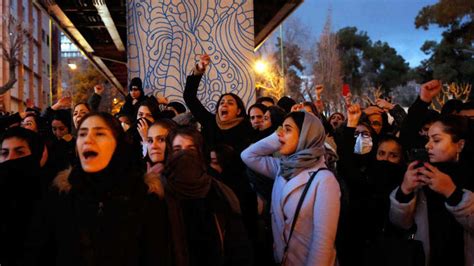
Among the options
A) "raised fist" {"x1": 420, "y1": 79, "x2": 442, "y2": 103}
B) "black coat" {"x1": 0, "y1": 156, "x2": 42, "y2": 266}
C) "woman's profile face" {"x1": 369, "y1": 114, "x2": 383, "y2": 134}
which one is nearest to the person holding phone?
"raised fist" {"x1": 420, "y1": 79, "x2": 442, "y2": 103}

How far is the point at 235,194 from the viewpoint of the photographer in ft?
13.1

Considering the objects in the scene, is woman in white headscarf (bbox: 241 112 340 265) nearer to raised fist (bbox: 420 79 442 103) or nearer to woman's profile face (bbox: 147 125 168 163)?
woman's profile face (bbox: 147 125 168 163)

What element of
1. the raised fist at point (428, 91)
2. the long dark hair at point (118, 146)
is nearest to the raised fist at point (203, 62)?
the raised fist at point (428, 91)

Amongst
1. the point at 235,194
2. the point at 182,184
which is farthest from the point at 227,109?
the point at 182,184

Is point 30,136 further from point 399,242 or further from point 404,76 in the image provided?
point 404,76

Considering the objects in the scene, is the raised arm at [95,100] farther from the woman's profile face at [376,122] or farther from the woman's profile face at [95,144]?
the woman's profile face at [95,144]

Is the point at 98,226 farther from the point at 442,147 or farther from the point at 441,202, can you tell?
the point at 442,147

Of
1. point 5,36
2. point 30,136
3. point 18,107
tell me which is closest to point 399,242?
point 30,136

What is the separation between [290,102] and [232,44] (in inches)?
83.1

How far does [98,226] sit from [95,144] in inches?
17.9

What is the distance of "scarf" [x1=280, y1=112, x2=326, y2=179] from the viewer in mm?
3883

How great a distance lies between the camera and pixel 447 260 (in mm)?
3592

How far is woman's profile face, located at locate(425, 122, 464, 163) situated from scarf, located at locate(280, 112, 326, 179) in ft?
2.67

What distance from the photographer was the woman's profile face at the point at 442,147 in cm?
375
